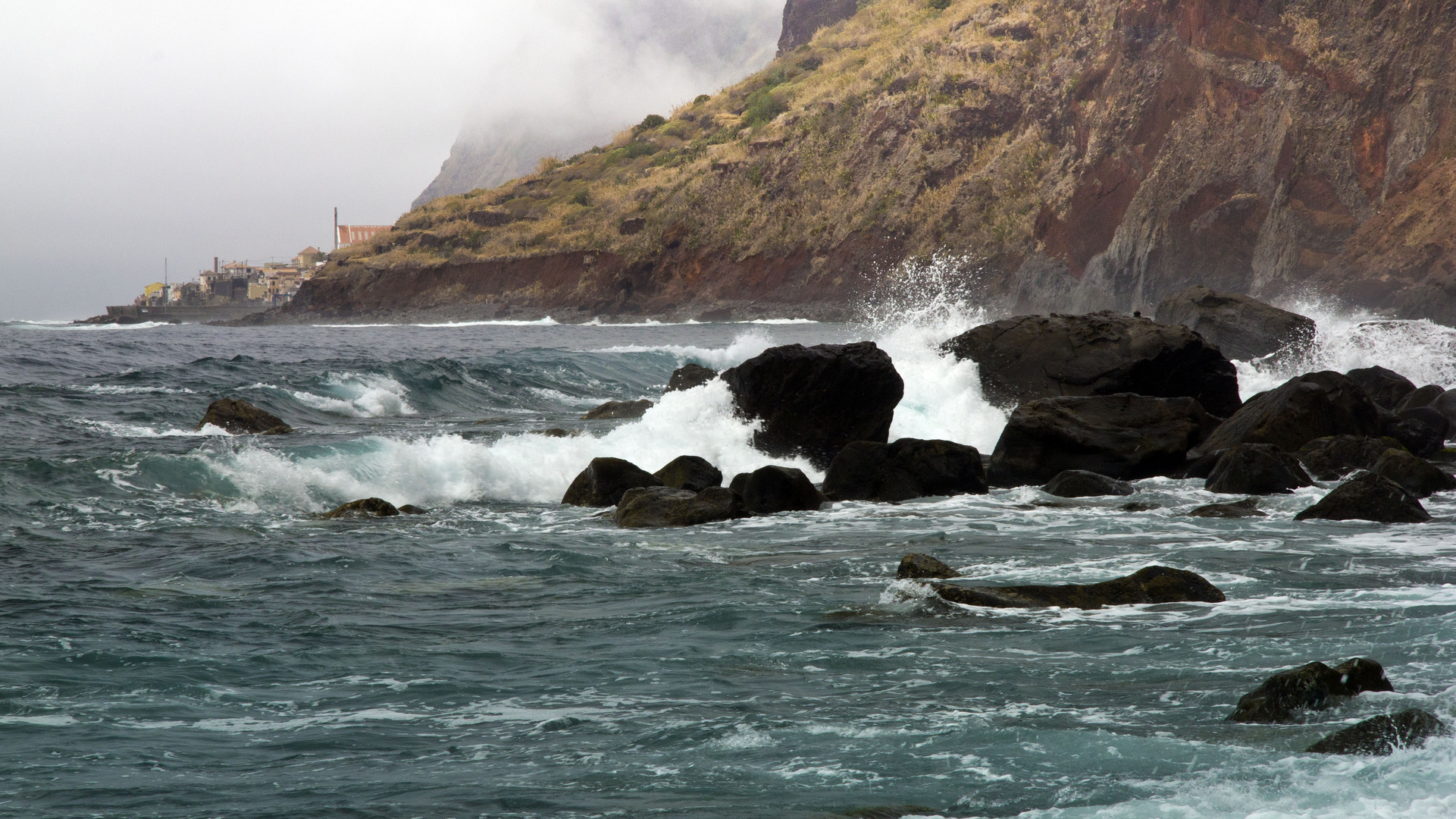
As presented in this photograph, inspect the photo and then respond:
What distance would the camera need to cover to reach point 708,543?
913 centimetres

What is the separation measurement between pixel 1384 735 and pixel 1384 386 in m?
13.4

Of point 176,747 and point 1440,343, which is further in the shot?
point 1440,343

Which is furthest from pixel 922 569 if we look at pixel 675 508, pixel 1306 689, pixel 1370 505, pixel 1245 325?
pixel 1245 325

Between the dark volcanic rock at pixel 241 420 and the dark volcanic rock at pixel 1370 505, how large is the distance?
12591 mm

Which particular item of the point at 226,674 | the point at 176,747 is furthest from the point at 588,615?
the point at 176,747

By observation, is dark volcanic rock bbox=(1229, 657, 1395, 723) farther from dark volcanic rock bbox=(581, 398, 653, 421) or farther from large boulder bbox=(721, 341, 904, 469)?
dark volcanic rock bbox=(581, 398, 653, 421)

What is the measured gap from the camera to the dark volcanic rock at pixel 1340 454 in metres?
11.3

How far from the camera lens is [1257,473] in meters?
10.5

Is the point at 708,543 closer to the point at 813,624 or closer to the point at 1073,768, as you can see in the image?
the point at 813,624

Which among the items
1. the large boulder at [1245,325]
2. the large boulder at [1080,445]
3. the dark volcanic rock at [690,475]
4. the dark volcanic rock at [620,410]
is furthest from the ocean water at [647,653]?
the large boulder at [1245,325]

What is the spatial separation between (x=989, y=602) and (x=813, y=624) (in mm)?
1050

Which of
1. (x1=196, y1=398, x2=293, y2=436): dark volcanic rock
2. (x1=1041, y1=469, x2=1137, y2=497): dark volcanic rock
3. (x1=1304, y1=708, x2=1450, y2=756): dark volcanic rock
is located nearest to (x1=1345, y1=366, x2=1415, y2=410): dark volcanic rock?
(x1=1041, y1=469, x2=1137, y2=497): dark volcanic rock

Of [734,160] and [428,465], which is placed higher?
[734,160]

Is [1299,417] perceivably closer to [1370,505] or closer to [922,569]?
[1370,505]
